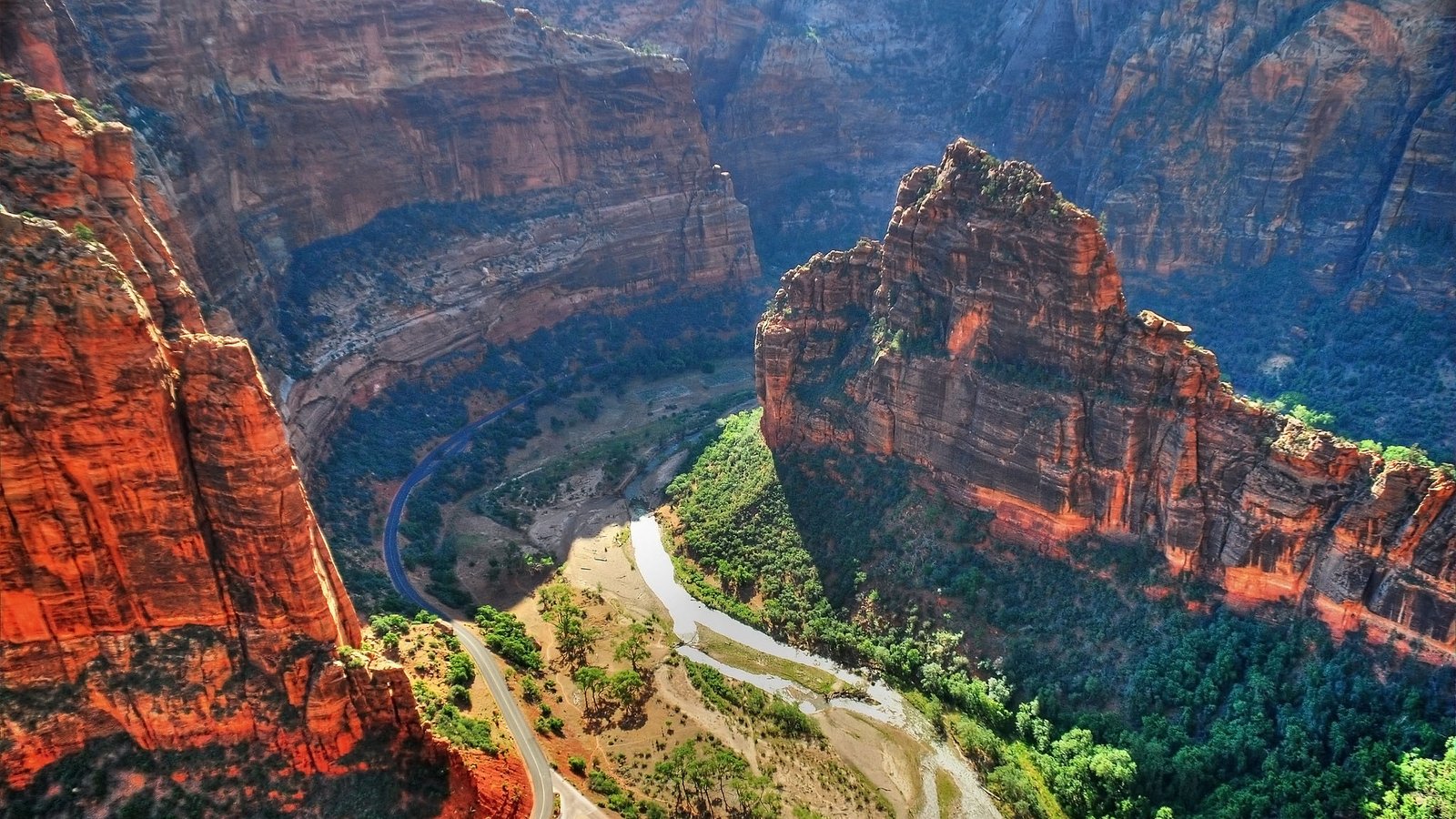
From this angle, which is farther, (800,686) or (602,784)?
(800,686)

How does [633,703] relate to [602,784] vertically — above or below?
below

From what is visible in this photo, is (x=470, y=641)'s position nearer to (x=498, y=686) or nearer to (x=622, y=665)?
(x=498, y=686)

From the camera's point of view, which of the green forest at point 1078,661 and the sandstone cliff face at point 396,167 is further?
the sandstone cliff face at point 396,167

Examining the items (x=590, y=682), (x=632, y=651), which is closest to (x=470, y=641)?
(x=590, y=682)

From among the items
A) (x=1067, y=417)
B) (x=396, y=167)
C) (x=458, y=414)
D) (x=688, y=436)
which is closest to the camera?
(x=1067, y=417)

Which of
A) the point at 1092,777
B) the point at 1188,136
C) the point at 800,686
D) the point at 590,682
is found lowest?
the point at 800,686

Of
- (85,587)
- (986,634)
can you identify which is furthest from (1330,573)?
(85,587)

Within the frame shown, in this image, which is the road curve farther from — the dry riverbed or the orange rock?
the orange rock

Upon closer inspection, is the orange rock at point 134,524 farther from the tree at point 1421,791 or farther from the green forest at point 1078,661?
the tree at point 1421,791

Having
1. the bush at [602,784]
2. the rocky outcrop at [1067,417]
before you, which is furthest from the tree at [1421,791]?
the bush at [602,784]
